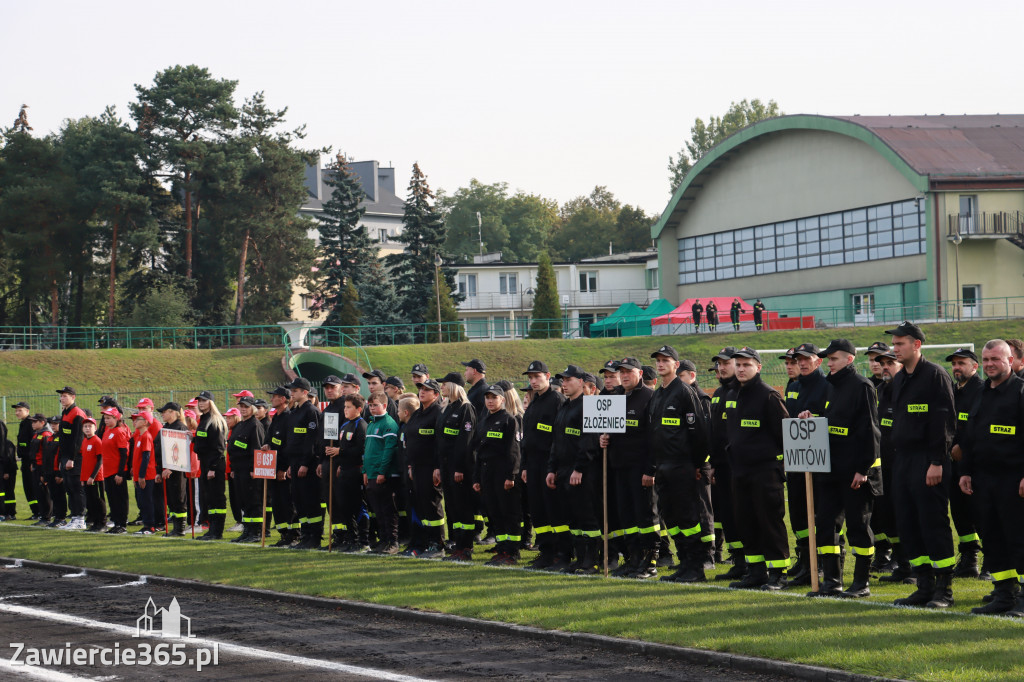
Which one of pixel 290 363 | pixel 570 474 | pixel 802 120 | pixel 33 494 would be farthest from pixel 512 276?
pixel 570 474

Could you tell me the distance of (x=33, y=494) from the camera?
74.6 feet

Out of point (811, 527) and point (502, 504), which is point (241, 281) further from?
point (811, 527)

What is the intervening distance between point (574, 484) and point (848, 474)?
3343mm

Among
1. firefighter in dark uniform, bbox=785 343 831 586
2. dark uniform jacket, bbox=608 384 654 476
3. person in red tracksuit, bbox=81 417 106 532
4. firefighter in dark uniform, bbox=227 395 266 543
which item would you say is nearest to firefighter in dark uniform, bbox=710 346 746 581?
firefighter in dark uniform, bbox=785 343 831 586

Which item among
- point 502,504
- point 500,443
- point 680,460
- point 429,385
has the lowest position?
point 502,504

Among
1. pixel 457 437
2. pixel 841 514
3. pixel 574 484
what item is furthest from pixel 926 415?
pixel 457 437

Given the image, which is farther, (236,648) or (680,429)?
(680,429)

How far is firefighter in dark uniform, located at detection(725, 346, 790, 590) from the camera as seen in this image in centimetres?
1106

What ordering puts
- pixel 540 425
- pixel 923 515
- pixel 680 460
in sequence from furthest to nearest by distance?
pixel 540 425 → pixel 680 460 → pixel 923 515

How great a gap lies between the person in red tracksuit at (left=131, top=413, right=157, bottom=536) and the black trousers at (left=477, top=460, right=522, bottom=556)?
294 inches

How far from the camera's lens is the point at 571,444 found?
13.0 m

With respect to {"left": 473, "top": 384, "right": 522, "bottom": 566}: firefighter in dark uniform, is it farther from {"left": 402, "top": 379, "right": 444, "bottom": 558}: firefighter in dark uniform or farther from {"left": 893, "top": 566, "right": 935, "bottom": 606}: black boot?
{"left": 893, "top": 566, "right": 935, "bottom": 606}: black boot

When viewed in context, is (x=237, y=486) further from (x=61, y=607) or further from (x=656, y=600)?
(x=656, y=600)

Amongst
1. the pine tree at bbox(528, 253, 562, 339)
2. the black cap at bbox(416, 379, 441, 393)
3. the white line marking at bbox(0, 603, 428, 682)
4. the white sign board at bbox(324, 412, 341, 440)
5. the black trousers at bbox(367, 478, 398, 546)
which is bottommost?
the white line marking at bbox(0, 603, 428, 682)
